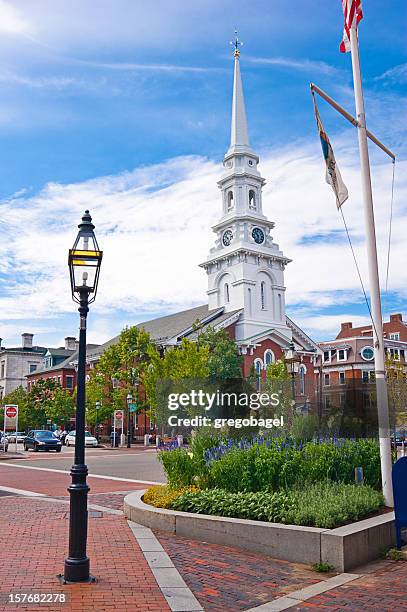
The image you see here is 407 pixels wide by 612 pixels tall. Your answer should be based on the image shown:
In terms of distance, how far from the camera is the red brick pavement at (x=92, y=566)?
614cm

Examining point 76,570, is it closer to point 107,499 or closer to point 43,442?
point 107,499

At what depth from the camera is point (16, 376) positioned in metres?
97.2

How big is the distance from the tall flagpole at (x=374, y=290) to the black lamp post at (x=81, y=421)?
4964 millimetres

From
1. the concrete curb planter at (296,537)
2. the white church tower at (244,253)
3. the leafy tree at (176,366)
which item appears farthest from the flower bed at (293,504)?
the white church tower at (244,253)

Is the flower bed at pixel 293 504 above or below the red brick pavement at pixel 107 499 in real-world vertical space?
above

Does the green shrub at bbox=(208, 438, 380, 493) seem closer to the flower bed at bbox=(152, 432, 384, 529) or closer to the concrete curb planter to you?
the flower bed at bbox=(152, 432, 384, 529)

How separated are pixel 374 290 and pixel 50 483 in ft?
40.9

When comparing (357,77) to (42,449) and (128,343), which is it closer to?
(42,449)

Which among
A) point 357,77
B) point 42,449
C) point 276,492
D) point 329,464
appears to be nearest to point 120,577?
point 276,492

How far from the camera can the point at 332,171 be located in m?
10.8

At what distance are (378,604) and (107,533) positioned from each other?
4749 millimetres

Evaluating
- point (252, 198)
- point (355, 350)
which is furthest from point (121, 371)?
point (355, 350)

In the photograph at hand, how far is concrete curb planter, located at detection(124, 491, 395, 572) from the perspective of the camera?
7711mm

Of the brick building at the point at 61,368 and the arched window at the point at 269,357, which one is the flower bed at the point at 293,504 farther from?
the brick building at the point at 61,368
